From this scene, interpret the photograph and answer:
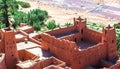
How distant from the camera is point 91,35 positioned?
43.7m

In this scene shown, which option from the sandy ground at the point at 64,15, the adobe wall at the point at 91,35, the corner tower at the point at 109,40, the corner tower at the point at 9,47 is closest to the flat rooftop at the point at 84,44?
the adobe wall at the point at 91,35

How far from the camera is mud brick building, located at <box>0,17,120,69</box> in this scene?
38219 millimetres

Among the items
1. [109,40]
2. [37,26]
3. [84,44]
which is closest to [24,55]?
[84,44]

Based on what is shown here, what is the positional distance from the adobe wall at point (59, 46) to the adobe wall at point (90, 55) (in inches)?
33.9

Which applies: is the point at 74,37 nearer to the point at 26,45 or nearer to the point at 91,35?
the point at 91,35

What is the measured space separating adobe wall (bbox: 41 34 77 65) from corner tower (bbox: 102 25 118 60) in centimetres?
472

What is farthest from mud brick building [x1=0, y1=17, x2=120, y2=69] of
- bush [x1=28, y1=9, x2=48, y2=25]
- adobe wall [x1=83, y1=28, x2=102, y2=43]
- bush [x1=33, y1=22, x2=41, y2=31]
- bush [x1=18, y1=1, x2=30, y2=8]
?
bush [x1=18, y1=1, x2=30, y2=8]

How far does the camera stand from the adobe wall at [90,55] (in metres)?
39.1

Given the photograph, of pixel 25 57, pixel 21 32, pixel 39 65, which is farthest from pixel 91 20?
pixel 39 65

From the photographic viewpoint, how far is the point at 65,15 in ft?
252

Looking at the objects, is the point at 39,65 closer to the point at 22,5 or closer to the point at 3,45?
the point at 3,45

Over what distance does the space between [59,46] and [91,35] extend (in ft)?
17.6

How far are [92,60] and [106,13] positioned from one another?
37.5 metres

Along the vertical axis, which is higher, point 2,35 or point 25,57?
point 2,35
